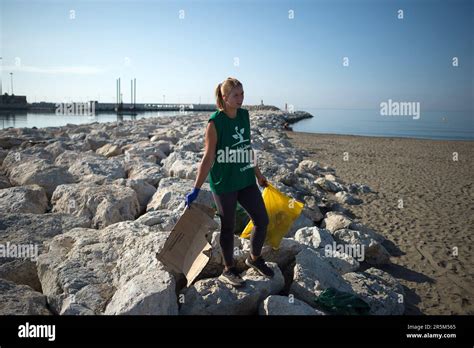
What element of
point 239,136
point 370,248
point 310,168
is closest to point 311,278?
point 239,136

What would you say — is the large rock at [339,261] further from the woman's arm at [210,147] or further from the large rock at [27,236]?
the large rock at [27,236]

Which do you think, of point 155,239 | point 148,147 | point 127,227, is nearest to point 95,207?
point 127,227

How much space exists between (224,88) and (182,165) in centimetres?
→ 385

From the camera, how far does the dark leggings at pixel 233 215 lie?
8.84 feet

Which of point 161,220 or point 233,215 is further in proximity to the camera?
point 161,220

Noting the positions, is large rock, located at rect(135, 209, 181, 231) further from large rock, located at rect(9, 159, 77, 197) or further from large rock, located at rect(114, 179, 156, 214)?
large rock, located at rect(9, 159, 77, 197)

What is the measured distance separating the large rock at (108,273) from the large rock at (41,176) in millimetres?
2130

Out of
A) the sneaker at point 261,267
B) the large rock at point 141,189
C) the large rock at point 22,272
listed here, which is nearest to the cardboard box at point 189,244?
the sneaker at point 261,267

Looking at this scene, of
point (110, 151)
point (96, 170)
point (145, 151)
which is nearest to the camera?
point (96, 170)

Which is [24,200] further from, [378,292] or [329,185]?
[329,185]

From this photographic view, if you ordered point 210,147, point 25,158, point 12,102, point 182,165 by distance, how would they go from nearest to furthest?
point 210,147
point 182,165
point 25,158
point 12,102

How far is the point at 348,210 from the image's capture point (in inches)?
273

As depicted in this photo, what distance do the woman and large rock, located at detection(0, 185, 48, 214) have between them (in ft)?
10.1

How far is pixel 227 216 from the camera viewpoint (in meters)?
2.71
